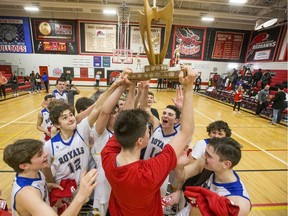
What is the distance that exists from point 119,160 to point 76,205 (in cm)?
47

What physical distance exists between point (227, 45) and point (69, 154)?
21781mm

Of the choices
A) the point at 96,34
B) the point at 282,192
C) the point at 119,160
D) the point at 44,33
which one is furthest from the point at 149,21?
the point at 44,33

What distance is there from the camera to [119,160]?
4.55 feet

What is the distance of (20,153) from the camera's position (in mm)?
1732

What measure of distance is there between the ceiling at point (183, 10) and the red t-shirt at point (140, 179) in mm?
15281

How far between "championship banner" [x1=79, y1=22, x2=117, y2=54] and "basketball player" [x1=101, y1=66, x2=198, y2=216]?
19.2 m

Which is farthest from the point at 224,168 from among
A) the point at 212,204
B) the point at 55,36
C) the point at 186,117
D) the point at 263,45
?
the point at 55,36

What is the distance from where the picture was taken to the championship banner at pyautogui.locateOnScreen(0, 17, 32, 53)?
17797 millimetres

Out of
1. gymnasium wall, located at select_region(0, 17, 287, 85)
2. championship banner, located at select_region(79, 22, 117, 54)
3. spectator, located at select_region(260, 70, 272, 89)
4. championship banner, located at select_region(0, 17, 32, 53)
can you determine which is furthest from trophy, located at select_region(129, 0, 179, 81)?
championship banner, located at select_region(0, 17, 32, 53)

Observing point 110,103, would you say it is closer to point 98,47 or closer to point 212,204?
point 212,204

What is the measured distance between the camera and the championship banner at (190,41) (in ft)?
63.6

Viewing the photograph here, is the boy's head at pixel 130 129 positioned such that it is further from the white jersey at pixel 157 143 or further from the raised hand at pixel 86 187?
the white jersey at pixel 157 143

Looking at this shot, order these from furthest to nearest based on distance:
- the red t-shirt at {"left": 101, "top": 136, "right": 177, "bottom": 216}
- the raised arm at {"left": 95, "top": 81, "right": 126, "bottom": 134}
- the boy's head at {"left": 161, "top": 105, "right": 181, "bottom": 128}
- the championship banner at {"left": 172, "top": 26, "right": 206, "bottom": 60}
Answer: the championship banner at {"left": 172, "top": 26, "right": 206, "bottom": 60} < the boy's head at {"left": 161, "top": 105, "right": 181, "bottom": 128} < the raised arm at {"left": 95, "top": 81, "right": 126, "bottom": 134} < the red t-shirt at {"left": 101, "top": 136, "right": 177, "bottom": 216}

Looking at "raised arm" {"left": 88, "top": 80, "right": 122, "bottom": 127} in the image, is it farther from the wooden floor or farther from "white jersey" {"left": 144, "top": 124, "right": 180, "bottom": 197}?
the wooden floor
